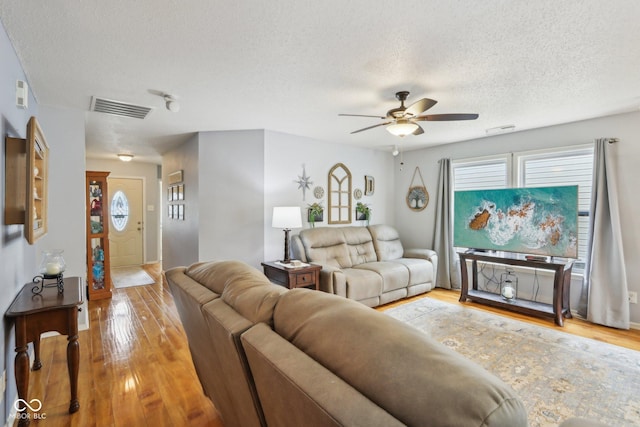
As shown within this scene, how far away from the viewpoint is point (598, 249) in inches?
140

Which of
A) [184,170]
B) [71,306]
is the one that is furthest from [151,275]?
[71,306]

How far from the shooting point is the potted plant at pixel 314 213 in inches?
185

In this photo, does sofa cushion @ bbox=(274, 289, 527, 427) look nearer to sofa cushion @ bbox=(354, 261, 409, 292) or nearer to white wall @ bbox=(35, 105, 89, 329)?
sofa cushion @ bbox=(354, 261, 409, 292)

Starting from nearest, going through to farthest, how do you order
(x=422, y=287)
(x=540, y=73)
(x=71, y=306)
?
(x=71, y=306)
(x=540, y=73)
(x=422, y=287)

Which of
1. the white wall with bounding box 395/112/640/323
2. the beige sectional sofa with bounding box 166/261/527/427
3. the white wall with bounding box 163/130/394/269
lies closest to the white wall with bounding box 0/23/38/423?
the beige sectional sofa with bounding box 166/261/527/427

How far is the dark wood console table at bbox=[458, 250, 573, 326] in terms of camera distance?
138 inches

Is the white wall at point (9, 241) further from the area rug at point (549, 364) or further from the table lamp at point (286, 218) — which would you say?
the area rug at point (549, 364)

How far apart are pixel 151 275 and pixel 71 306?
4490 millimetres

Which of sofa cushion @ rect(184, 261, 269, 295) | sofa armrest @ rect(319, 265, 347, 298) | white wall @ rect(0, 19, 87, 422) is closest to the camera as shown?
sofa cushion @ rect(184, 261, 269, 295)

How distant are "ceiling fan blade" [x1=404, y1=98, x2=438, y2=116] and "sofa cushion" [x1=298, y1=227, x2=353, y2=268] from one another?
2.20 meters

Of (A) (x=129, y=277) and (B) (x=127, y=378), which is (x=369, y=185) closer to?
(B) (x=127, y=378)

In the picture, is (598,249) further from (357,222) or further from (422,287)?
(357,222)

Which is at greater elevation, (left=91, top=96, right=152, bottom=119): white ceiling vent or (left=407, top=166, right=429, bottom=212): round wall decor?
(left=91, top=96, right=152, bottom=119): white ceiling vent

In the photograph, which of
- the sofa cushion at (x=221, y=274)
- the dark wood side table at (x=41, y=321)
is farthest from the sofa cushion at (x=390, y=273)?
the dark wood side table at (x=41, y=321)
